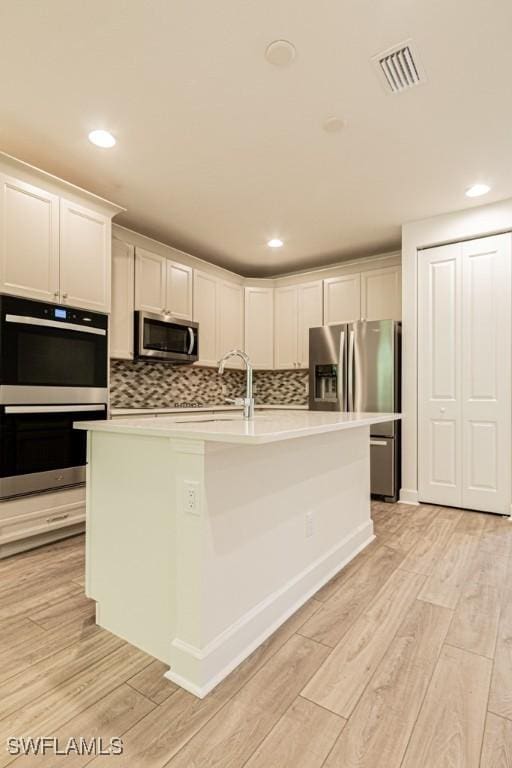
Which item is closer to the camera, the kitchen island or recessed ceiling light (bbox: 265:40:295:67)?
the kitchen island

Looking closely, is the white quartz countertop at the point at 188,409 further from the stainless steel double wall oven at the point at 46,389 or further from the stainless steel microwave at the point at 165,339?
the stainless steel microwave at the point at 165,339

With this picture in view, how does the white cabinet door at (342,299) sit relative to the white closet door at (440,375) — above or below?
above

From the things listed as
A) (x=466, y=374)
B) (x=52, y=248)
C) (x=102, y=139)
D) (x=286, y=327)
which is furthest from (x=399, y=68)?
(x=286, y=327)

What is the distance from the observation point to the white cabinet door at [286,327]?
5031mm

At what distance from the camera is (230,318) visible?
4.90 m

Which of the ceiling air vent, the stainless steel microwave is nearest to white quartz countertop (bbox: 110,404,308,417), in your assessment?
the stainless steel microwave

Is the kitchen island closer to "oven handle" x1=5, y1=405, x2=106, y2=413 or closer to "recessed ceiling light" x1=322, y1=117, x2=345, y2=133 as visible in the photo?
"oven handle" x1=5, y1=405, x2=106, y2=413

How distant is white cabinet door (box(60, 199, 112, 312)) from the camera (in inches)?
114

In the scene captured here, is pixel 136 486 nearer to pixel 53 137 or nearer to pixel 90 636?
pixel 90 636

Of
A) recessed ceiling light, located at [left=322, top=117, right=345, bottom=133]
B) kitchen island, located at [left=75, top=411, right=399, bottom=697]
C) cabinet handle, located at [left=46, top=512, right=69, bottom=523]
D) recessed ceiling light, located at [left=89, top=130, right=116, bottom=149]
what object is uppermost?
recessed ceiling light, located at [left=322, top=117, right=345, bottom=133]

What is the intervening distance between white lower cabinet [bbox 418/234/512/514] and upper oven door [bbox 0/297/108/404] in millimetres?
2889

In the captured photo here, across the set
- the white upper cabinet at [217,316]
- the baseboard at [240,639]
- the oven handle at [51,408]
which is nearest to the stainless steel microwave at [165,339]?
the white upper cabinet at [217,316]

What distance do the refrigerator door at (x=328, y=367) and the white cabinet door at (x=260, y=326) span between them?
0.81 m

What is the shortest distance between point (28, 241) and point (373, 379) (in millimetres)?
3112
